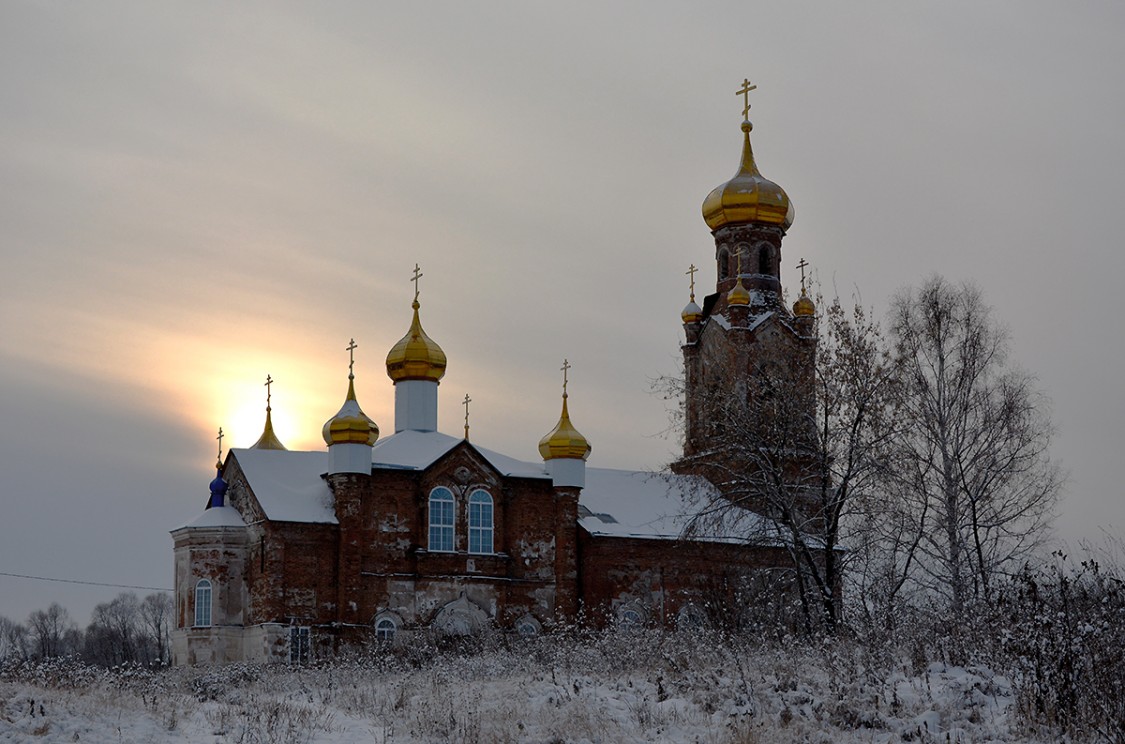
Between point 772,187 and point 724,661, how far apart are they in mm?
25634

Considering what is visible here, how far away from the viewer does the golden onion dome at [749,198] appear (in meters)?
39.6

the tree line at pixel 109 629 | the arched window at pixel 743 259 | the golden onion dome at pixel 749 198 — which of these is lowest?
the tree line at pixel 109 629

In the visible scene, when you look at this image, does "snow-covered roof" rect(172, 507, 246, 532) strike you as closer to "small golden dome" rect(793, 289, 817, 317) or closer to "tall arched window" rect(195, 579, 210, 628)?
"tall arched window" rect(195, 579, 210, 628)

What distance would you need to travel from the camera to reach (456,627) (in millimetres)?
32250

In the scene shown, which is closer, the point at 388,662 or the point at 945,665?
the point at 945,665

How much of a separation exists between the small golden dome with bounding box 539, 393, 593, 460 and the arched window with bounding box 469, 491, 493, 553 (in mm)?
2043

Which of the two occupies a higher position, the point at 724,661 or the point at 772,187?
the point at 772,187

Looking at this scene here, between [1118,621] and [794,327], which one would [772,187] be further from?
[1118,621]

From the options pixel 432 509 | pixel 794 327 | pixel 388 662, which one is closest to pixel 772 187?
pixel 794 327

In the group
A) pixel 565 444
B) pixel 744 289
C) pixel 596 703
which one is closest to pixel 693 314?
pixel 744 289

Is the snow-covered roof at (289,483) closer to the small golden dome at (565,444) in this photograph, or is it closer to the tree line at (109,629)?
the small golden dome at (565,444)

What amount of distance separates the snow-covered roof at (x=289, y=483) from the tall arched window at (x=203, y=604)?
2.37 metres

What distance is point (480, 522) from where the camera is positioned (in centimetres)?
3344

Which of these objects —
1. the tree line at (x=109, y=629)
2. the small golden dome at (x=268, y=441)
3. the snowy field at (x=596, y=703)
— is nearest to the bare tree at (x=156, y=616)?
the tree line at (x=109, y=629)
